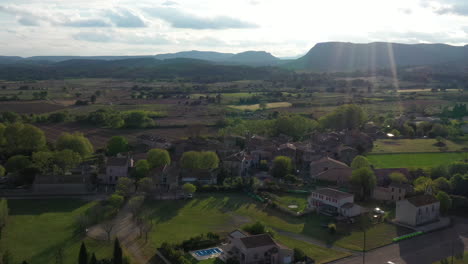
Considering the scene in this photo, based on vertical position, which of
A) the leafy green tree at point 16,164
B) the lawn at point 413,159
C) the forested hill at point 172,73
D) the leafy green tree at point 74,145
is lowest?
the lawn at point 413,159

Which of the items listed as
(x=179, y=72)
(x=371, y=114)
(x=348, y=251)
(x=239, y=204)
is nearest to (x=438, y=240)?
(x=348, y=251)

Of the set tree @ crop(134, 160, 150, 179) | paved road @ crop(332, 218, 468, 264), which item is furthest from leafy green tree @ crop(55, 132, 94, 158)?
paved road @ crop(332, 218, 468, 264)

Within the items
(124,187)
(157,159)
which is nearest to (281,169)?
(157,159)

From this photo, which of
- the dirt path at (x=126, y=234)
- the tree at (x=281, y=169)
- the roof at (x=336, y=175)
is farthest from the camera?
the tree at (x=281, y=169)

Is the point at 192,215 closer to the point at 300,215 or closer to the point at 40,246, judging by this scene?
the point at 300,215

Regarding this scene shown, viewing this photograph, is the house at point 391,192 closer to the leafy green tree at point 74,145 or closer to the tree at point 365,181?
the tree at point 365,181

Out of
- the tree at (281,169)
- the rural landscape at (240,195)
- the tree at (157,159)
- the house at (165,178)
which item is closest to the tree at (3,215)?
the rural landscape at (240,195)
